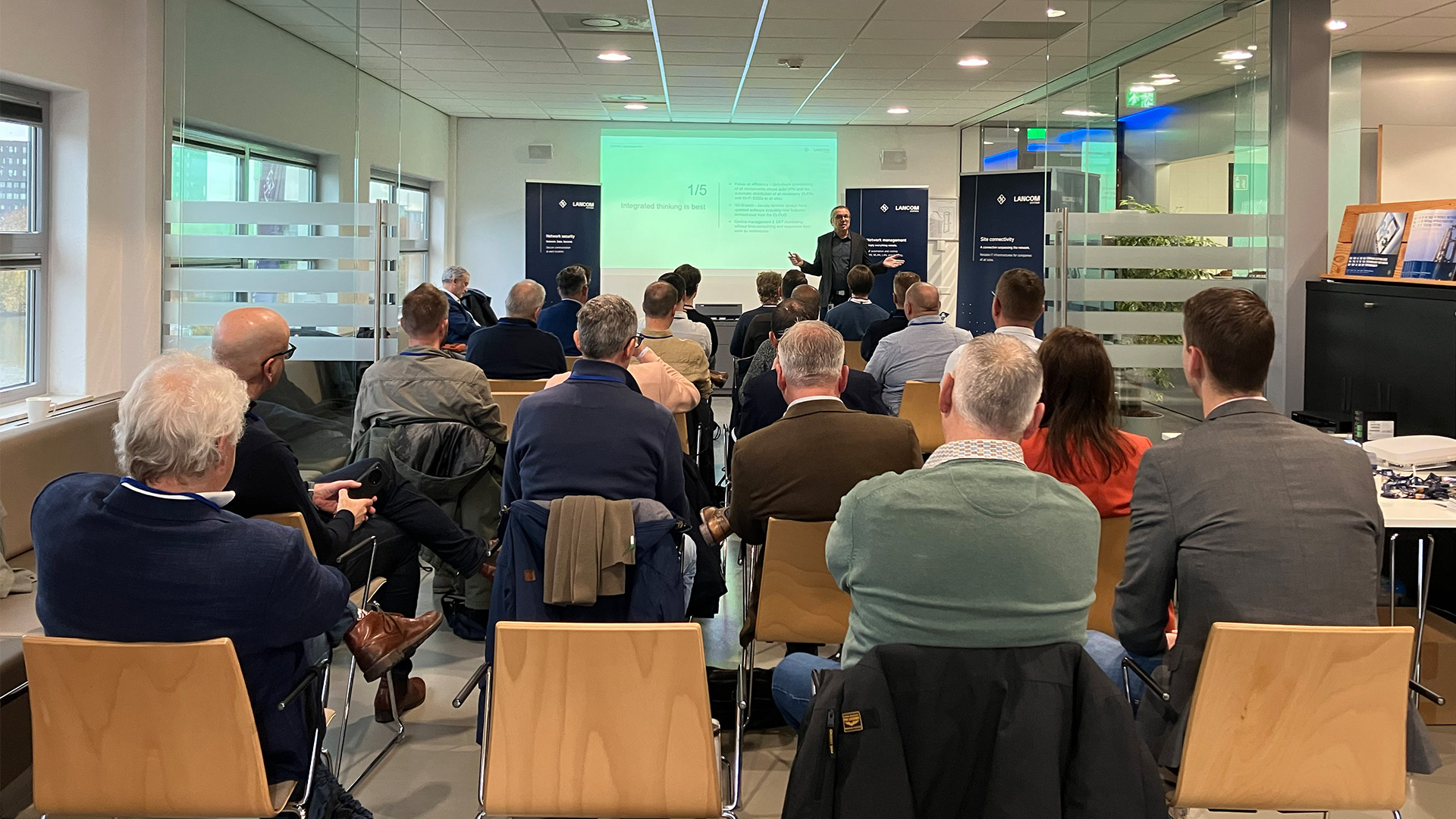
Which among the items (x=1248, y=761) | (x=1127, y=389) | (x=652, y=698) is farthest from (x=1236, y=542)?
(x=1127, y=389)

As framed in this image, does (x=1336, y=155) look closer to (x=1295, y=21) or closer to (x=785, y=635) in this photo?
(x=1295, y=21)

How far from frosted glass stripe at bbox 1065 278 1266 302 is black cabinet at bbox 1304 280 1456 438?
1.28 ft

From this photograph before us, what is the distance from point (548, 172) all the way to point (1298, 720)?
12927mm

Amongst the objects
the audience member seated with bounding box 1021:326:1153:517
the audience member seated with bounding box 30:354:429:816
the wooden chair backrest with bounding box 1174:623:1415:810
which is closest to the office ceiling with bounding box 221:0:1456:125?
the audience member seated with bounding box 1021:326:1153:517

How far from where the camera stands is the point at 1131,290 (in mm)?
5492

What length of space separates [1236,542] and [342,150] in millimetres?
5048

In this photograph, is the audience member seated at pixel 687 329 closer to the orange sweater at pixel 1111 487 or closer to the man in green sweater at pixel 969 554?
the orange sweater at pixel 1111 487

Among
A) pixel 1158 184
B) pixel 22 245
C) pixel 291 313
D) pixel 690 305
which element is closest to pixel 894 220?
pixel 690 305

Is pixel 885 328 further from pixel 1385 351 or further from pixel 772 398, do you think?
pixel 1385 351


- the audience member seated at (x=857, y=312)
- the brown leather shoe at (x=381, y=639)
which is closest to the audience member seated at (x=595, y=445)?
the brown leather shoe at (x=381, y=639)

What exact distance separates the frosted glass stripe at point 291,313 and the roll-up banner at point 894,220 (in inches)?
335

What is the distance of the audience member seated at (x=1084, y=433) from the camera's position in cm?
277

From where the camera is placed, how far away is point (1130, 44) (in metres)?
5.49

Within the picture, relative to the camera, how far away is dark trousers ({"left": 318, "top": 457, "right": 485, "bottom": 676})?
3404 mm
